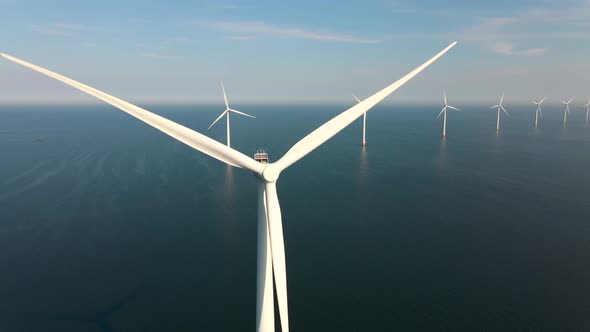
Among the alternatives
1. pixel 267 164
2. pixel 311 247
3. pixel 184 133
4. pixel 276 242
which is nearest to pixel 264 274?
pixel 276 242

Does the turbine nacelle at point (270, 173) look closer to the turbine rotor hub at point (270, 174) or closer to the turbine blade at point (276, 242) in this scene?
the turbine rotor hub at point (270, 174)

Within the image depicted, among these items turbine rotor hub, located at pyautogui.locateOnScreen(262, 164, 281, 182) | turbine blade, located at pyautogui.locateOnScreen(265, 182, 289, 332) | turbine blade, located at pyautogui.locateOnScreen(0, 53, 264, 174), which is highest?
turbine blade, located at pyautogui.locateOnScreen(0, 53, 264, 174)

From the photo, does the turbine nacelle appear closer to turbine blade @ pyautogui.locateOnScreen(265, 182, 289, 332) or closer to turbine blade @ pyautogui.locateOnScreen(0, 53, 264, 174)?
turbine blade @ pyautogui.locateOnScreen(0, 53, 264, 174)

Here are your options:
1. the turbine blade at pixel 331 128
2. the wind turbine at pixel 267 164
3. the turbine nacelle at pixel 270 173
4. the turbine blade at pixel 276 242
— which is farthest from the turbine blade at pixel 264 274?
the turbine blade at pixel 331 128

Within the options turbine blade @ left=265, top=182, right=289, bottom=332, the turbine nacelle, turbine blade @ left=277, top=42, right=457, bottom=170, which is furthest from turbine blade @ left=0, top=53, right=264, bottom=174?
turbine blade @ left=277, top=42, right=457, bottom=170

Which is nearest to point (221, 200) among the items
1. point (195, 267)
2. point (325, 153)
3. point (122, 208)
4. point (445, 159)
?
point (122, 208)

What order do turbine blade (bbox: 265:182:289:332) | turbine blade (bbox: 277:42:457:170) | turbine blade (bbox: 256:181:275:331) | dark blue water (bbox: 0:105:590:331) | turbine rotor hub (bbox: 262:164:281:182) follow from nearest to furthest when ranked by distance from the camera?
1. turbine rotor hub (bbox: 262:164:281:182)
2. turbine blade (bbox: 265:182:289:332)
3. turbine blade (bbox: 277:42:457:170)
4. turbine blade (bbox: 256:181:275:331)
5. dark blue water (bbox: 0:105:590:331)

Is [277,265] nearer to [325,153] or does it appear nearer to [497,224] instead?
[497,224]
